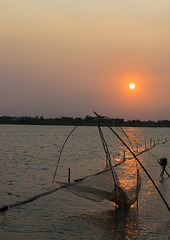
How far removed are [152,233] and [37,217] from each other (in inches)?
158

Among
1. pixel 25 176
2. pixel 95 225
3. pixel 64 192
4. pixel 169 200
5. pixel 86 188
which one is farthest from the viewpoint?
pixel 25 176

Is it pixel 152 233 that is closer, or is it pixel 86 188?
pixel 152 233

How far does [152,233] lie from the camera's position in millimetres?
8828

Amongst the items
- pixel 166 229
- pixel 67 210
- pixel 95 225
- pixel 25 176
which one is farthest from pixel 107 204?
pixel 25 176

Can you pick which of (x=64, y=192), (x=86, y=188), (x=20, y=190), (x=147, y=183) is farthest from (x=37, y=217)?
(x=147, y=183)

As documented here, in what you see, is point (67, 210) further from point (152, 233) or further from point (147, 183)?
point (147, 183)

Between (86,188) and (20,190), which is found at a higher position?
(86,188)

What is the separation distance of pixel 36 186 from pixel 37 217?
581 cm

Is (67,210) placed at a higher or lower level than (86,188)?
lower

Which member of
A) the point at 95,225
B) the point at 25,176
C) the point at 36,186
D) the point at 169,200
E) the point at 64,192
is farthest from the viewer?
the point at 25,176

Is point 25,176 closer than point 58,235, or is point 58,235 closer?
point 58,235

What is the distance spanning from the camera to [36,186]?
1619 cm

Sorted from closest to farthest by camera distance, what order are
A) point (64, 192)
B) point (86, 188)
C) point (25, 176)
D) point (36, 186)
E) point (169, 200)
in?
point (86, 188) < point (169, 200) < point (64, 192) < point (36, 186) < point (25, 176)

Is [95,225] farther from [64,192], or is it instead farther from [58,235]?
[64,192]
